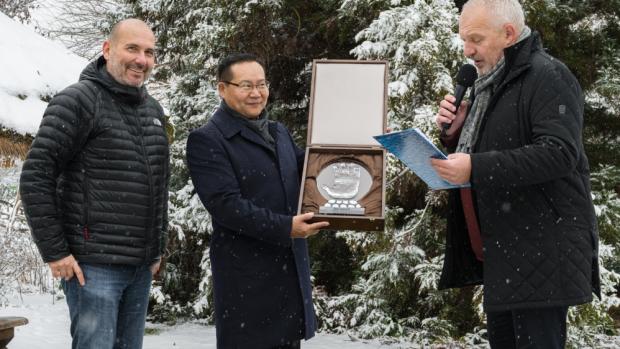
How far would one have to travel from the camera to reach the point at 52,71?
11.4 feet

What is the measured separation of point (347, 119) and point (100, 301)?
134 centimetres

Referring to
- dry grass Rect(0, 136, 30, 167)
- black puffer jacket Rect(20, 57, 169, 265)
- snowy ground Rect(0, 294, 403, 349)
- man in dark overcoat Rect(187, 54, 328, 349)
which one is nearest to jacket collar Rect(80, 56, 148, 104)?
black puffer jacket Rect(20, 57, 169, 265)

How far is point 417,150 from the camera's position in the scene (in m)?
2.39

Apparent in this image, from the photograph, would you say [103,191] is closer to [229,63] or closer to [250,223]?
[250,223]

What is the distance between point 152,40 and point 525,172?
1.79 meters

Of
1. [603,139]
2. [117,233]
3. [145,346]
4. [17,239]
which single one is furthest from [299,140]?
[17,239]

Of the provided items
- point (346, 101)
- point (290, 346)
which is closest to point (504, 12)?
point (346, 101)

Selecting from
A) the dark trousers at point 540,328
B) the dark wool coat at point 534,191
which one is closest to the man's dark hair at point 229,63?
the dark wool coat at point 534,191

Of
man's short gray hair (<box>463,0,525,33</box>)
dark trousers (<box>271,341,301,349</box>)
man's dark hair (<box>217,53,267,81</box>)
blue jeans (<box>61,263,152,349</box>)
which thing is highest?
man's short gray hair (<box>463,0,525,33</box>)

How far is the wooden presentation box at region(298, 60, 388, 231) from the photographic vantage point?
3057 millimetres

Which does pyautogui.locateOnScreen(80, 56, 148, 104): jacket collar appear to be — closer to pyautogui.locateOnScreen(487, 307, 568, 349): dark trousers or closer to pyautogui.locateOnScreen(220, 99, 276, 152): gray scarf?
pyautogui.locateOnScreen(220, 99, 276, 152): gray scarf

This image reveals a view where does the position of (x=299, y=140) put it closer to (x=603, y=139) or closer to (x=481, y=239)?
(x=603, y=139)

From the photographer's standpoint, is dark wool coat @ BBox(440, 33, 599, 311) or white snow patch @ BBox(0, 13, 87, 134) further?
white snow patch @ BBox(0, 13, 87, 134)

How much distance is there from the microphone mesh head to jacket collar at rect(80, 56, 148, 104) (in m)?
1.41
